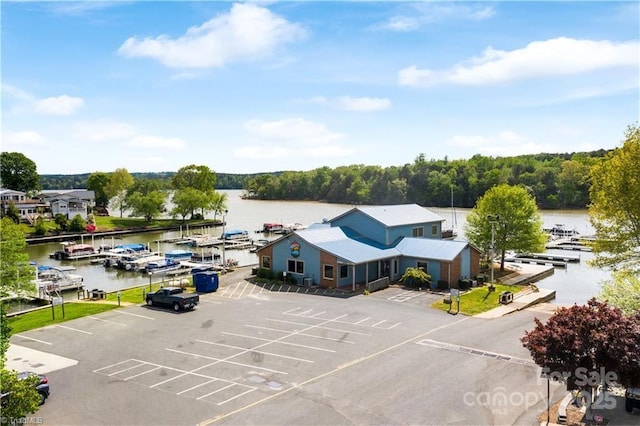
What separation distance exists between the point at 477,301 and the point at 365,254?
29.2ft

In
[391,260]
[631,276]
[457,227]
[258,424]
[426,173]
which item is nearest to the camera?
[258,424]

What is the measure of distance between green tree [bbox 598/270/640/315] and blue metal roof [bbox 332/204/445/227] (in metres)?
19.7

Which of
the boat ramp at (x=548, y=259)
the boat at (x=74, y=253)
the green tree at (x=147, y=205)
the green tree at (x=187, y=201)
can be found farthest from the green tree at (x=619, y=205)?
the green tree at (x=147, y=205)

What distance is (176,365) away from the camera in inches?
866

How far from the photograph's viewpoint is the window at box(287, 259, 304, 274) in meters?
40.1

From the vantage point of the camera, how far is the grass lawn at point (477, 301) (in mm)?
→ 31922

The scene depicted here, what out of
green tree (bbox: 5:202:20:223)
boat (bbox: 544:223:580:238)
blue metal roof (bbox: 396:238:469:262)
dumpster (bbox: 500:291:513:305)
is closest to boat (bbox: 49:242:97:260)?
green tree (bbox: 5:202:20:223)

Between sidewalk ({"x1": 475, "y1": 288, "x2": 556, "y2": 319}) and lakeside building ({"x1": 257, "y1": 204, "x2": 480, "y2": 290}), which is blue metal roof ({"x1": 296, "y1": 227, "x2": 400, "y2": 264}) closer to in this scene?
lakeside building ({"x1": 257, "y1": 204, "x2": 480, "y2": 290})

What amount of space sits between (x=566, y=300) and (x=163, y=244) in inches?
2361

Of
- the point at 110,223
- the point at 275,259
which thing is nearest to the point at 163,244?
the point at 110,223

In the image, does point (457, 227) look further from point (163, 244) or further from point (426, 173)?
point (426, 173)

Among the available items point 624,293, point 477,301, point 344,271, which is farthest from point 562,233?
point 624,293

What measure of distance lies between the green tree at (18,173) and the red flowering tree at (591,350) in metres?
126

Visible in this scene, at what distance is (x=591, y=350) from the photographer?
15.2m
